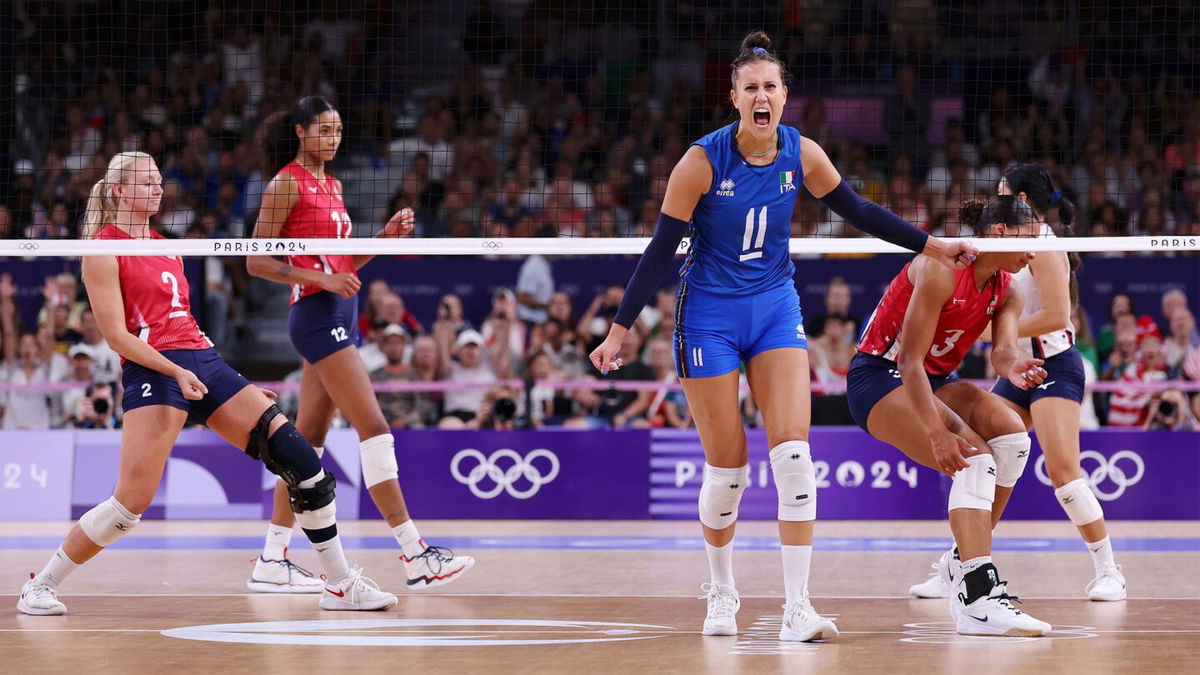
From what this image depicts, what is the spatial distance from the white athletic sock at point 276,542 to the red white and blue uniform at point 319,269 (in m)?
0.96

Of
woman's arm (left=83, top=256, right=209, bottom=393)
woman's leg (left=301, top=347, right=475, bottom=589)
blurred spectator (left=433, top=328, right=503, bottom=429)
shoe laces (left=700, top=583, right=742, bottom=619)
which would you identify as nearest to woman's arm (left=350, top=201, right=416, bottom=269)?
woman's leg (left=301, top=347, right=475, bottom=589)

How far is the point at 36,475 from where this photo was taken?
12.8 meters

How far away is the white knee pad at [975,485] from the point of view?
6.16 m

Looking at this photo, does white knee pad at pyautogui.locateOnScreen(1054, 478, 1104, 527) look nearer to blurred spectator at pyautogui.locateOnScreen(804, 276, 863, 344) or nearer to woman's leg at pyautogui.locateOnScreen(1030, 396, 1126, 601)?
woman's leg at pyautogui.locateOnScreen(1030, 396, 1126, 601)

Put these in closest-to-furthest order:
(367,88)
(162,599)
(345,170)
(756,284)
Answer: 1. (756,284)
2. (162,599)
3. (345,170)
4. (367,88)

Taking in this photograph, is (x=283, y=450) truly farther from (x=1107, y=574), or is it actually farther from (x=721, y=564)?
(x=1107, y=574)

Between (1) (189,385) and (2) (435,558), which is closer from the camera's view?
(1) (189,385)

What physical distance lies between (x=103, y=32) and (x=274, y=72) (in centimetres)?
218

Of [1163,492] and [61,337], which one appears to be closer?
[1163,492]

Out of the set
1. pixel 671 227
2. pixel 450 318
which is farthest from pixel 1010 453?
pixel 450 318

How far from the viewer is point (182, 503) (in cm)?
1266

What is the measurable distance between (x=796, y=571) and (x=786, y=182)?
5.06 ft

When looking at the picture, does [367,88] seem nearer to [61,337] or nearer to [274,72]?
[274,72]

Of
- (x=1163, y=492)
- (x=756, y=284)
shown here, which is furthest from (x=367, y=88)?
(x=756, y=284)
